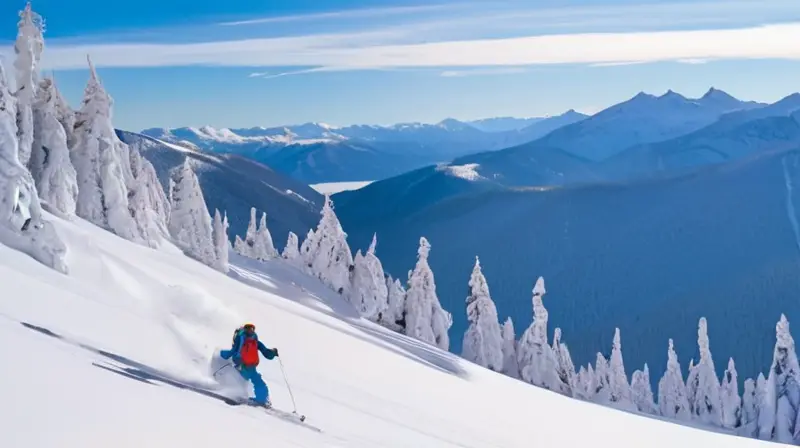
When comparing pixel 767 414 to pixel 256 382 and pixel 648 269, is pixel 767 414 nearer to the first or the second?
pixel 256 382

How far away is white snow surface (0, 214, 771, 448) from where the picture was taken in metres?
8.17

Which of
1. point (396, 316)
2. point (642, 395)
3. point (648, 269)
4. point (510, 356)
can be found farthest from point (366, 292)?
point (648, 269)

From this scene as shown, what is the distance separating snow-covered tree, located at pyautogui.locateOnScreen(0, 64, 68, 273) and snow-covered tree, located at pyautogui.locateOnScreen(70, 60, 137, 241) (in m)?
12.8

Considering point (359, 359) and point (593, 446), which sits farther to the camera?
point (359, 359)

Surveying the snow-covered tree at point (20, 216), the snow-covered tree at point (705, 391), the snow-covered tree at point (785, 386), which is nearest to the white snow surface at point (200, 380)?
the snow-covered tree at point (20, 216)

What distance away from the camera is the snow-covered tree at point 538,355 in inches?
1853

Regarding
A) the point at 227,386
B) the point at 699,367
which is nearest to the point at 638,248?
the point at 699,367

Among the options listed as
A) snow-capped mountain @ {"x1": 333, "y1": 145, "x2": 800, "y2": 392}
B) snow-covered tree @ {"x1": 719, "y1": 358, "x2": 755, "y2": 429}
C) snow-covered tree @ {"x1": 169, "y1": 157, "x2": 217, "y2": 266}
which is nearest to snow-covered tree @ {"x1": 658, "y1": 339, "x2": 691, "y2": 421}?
snow-covered tree @ {"x1": 719, "y1": 358, "x2": 755, "y2": 429}

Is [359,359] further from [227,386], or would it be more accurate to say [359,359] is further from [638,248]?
[638,248]

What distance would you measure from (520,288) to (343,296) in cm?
10891

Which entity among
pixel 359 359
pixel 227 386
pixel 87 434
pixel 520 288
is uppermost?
pixel 520 288

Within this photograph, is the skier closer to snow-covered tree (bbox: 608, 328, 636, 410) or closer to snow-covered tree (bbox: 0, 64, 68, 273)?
snow-covered tree (bbox: 0, 64, 68, 273)

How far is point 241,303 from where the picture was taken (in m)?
20.7

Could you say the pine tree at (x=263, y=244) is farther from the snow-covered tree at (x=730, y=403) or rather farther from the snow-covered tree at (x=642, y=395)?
the snow-covered tree at (x=730, y=403)
